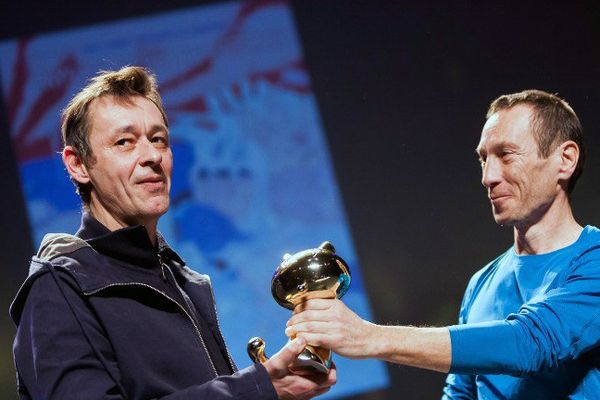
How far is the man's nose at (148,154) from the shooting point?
1.70 m

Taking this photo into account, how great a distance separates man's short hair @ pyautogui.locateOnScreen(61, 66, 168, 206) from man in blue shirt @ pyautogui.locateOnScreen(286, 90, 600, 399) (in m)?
0.56

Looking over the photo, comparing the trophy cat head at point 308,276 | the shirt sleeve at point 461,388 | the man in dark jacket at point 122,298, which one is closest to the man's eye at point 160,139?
the man in dark jacket at point 122,298

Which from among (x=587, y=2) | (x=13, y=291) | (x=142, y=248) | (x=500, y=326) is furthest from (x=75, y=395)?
(x=587, y=2)

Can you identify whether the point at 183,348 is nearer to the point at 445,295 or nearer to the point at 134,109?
the point at 134,109

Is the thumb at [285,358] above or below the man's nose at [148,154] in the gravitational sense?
below

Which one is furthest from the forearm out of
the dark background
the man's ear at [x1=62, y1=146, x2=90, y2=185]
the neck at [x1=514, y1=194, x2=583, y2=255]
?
the dark background

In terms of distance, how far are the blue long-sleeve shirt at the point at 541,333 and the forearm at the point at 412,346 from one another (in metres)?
0.03

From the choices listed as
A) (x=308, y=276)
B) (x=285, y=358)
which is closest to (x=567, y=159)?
(x=308, y=276)

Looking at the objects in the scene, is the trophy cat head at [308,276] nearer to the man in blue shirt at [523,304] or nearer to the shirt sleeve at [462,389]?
the man in blue shirt at [523,304]

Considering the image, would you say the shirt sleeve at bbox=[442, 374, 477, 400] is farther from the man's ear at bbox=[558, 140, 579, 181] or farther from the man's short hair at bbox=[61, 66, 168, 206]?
the man's short hair at bbox=[61, 66, 168, 206]

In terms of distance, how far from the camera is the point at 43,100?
3408mm

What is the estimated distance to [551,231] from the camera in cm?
215

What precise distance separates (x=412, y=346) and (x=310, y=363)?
0.36 m

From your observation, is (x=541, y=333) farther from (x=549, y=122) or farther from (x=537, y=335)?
(x=549, y=122)
